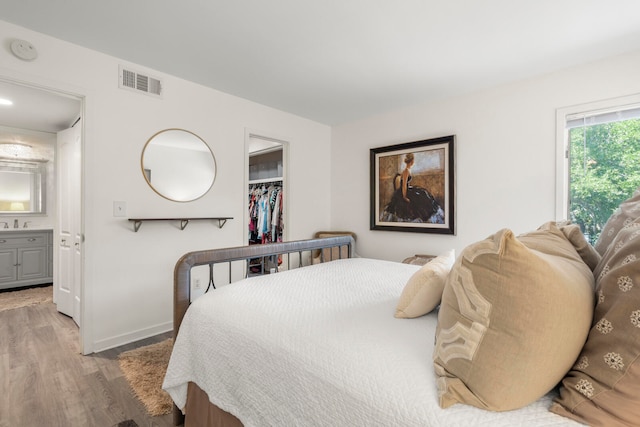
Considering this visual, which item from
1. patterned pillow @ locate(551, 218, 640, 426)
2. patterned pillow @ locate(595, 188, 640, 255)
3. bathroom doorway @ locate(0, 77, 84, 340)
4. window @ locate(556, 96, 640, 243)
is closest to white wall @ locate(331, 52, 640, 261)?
window @ locate(556, 96, 640, 243)

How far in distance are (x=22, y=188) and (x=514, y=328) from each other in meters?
6.36

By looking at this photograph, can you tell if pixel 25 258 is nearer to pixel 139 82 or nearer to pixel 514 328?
pixel 139 82

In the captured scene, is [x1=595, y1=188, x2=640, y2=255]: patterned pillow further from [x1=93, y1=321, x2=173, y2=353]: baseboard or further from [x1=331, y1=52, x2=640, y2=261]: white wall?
[x1=93, y1=321, x2=173, y2=353]: baseboard

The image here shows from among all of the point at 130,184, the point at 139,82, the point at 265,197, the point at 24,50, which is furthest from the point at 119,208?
the point at 265,197

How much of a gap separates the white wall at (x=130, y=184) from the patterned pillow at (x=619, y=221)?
2.98m

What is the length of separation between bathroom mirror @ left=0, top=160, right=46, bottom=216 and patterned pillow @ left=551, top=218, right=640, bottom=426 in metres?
6.40

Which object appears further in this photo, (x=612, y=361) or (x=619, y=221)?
(x=619, y=221)

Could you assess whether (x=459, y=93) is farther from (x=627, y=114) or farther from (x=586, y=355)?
(x=586, y=355)

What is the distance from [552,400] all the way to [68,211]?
4.15m

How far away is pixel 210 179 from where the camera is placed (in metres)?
3.08

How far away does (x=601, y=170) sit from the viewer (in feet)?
8.31

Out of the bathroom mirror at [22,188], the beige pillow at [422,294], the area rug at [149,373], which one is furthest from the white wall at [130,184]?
the bathroom mirror at [22,188]

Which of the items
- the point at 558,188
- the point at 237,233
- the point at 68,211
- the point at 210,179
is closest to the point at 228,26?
the point at 210,179

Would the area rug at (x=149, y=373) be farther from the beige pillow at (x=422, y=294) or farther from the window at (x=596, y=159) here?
the window at (x=596, y=159)
